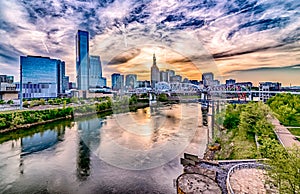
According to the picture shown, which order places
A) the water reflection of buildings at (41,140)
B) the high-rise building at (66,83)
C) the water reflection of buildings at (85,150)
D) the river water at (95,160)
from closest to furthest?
the river water at (95,160), the water reflection of buildings at (85,150), the water reflection of buildings at (41,140), the high-rise building at (66,83)

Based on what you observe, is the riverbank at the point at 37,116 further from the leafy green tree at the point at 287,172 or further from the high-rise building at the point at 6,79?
the high-rise building at the point at 6,79

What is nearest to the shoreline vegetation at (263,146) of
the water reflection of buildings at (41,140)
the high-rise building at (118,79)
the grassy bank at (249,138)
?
the grassy bank at (249,138)

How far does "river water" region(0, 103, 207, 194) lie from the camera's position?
12.2 ft

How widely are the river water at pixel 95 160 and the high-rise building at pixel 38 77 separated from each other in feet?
49.9

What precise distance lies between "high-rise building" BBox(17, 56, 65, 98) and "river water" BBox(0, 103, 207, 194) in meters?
15.2

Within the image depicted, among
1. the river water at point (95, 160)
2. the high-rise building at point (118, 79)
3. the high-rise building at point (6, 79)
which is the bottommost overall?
the river water at point (95, 160)

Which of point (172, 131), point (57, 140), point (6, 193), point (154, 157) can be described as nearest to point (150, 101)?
point (172, 131)

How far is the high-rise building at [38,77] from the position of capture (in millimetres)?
20406

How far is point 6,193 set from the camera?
3426 mm

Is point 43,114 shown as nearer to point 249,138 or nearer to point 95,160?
point 95,160

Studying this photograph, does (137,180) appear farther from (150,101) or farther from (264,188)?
(150,101)

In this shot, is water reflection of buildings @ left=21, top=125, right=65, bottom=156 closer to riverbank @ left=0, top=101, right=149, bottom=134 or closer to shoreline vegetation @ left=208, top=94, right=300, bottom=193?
riverbank @ left=0, top=101, right=149, bottom=134

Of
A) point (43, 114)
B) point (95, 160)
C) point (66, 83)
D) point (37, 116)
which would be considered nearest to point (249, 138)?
point (95, 160)

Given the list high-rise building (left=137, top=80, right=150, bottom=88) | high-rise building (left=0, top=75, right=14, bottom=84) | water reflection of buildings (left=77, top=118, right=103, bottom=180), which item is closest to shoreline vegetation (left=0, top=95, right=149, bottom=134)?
water reflection of buildings (left=77, top=118, right=103, bottom=180)
